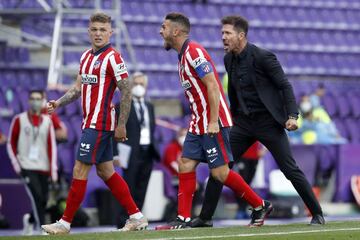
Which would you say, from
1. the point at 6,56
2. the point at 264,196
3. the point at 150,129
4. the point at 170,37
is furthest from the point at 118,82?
the point at 6,56

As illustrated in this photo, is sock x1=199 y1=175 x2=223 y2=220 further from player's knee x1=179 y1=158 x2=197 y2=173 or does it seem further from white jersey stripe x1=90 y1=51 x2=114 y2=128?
white jersey stripe x1=90 y1=51 x2=114 y2=128

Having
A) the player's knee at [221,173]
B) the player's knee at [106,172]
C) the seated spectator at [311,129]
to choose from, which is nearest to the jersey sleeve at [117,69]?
the player's knee at [106,172]

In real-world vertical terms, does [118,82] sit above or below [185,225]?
above

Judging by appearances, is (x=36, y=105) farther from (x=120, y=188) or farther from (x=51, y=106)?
(x=120, y=188)

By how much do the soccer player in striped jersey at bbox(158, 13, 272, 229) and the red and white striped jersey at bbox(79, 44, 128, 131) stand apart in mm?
543

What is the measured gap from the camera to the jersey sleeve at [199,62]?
30.2 feet

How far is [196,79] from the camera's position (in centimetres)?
932

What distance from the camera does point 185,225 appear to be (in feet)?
31.2

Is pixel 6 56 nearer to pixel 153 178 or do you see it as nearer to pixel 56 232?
pixel 153 178

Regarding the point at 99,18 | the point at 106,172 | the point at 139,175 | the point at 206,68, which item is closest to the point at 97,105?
the point at 106,172

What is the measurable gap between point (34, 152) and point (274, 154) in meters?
4.33

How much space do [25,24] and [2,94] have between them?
3665mm

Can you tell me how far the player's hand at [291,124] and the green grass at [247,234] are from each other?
861 millimetres

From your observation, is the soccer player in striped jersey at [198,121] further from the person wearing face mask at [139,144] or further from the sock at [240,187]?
the person wearing face mask at [139,144]
